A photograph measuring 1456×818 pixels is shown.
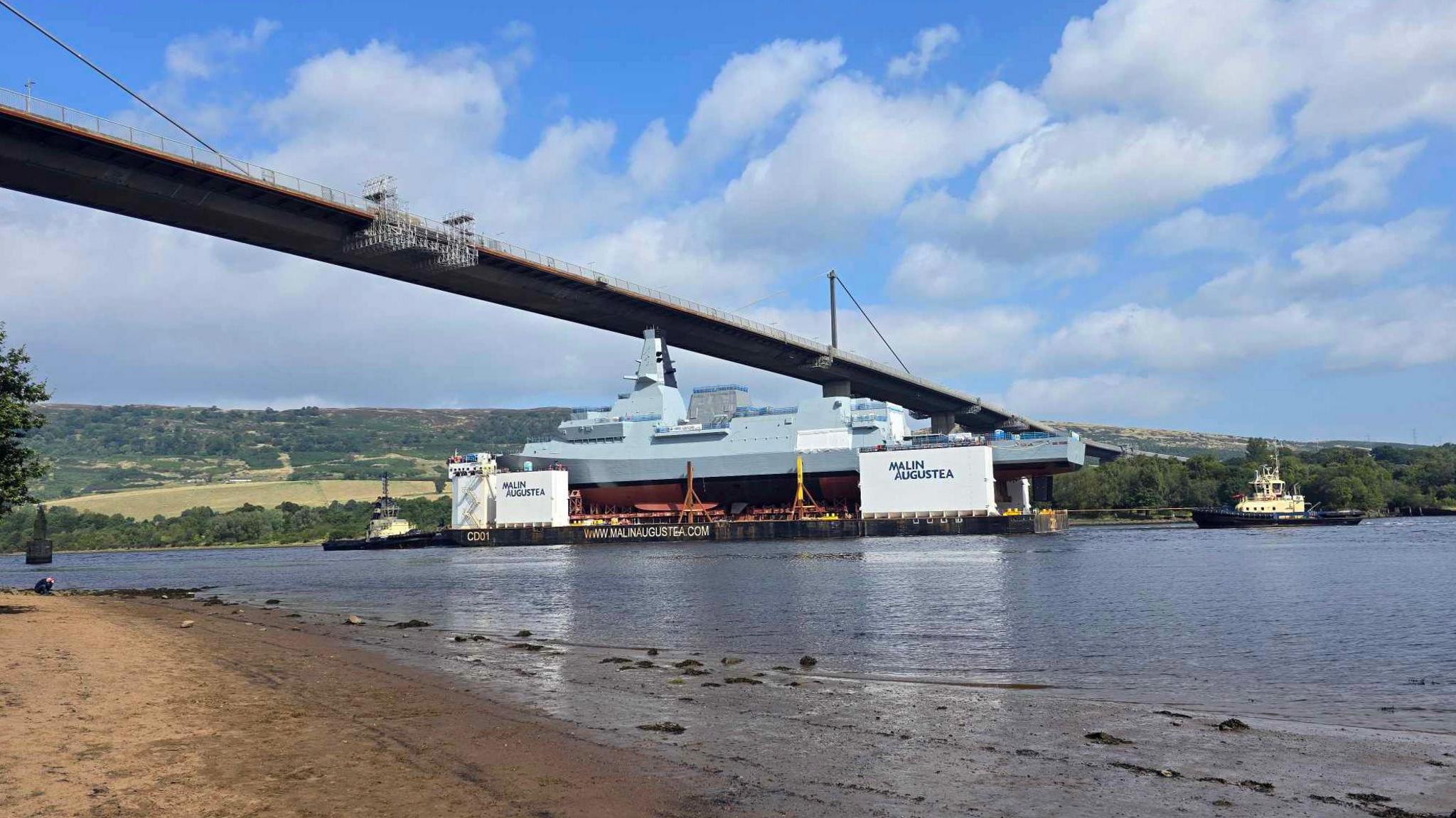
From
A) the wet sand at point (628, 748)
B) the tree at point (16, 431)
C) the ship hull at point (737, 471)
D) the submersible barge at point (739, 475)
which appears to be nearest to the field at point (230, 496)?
the submersible barge at point (739, 475)

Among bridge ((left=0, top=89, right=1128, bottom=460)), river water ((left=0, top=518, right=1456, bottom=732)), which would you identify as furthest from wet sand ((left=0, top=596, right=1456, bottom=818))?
bridge ((left=0, top=89, right=1128, bottom=460))

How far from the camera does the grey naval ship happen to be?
217 ft

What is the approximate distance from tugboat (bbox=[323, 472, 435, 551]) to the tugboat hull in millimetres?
59479

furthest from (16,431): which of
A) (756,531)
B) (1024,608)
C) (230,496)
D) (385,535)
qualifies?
(230,496)

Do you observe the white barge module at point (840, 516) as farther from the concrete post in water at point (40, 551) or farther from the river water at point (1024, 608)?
the concrete post in water at point (40, 551)

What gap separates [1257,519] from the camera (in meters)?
70.8

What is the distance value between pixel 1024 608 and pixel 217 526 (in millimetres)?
115525

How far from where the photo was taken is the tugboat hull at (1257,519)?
7081cm

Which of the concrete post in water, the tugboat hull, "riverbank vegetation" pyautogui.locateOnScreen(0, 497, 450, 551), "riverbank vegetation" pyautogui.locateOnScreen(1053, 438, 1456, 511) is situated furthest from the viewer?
"riverbank vegetation" pyautogui.locateOnScreen(0, 497, 450, 551)

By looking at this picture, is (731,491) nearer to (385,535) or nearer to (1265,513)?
(385,535)

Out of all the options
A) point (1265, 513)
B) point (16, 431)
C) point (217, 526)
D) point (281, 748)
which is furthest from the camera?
point (217, 526)

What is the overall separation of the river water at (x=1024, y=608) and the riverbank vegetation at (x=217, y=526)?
58.4m

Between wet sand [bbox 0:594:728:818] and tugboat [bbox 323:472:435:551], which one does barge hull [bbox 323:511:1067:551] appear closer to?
tugboat [bbox 323:472:435:551]

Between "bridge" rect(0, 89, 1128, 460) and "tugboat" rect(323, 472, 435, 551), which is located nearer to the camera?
"bridge" rect(0, 89, 1128, 460)
